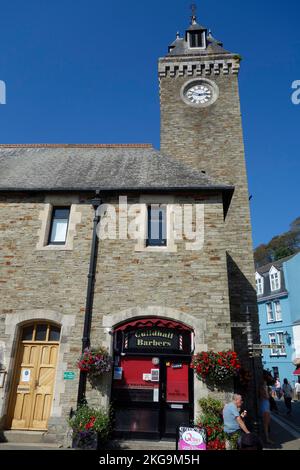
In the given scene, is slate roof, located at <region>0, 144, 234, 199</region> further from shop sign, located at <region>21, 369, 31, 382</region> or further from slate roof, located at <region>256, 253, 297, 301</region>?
slate roof, located at <region>256, 253, 297, 301</region>

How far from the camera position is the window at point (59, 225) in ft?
34.6

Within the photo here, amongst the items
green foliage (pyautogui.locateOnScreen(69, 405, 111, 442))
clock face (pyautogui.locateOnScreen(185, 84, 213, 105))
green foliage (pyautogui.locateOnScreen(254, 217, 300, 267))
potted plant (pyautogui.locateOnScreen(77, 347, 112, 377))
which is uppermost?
green foliage (pyautogui.locateOnScreen(254, 217, 300, 267))

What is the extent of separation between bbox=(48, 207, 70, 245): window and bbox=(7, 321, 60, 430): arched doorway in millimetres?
2657

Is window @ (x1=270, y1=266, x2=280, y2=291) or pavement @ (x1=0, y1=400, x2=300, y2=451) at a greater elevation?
window @ (x1=270, y1=266, x2=280, y2=291)

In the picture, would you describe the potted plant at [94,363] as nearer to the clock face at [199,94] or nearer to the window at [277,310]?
the clock face at [199,94]

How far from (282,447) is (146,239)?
22.8 feet

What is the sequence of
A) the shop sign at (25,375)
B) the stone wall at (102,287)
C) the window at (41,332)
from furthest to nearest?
the window at (41,332)
the shop sign at (25,375)
the stone wall at (102,287)

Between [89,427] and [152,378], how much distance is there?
2053 mm

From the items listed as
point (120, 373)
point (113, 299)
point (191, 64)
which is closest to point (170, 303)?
point (113, 299)

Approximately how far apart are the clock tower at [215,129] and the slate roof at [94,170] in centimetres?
281

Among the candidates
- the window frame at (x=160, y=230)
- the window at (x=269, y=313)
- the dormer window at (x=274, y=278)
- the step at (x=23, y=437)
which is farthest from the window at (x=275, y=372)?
the step at (x=23, y=437)

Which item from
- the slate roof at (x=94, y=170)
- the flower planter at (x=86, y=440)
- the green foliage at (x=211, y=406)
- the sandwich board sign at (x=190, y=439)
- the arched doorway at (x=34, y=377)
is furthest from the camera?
the slate roof at (x=94, y=170)

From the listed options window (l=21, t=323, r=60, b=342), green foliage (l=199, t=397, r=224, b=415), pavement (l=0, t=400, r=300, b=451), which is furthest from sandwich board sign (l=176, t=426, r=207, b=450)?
window (l=21, t=323, r=60, b=342)

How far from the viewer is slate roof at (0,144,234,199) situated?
1085 centimetres
